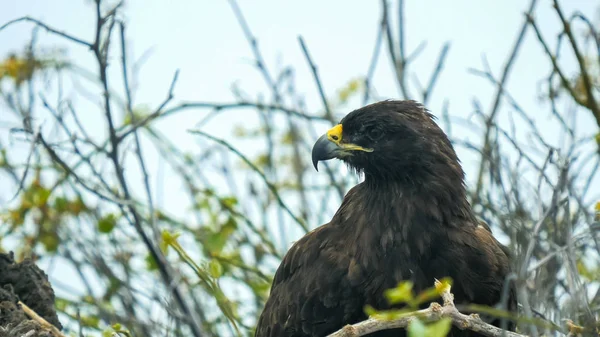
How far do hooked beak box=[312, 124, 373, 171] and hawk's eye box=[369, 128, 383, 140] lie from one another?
0.30ft

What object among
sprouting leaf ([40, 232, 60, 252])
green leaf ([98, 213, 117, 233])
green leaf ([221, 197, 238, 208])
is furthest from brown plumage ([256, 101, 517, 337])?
sprouting leaf ([40, 232, 60, 252])

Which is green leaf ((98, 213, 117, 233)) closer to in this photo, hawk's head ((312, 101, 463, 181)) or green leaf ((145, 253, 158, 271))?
green leaf ((145, 253, 158, 271))

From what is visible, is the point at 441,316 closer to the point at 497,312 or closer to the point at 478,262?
the point at 497,312

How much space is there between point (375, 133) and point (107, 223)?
2.22 meters

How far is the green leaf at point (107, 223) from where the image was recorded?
6.60 m

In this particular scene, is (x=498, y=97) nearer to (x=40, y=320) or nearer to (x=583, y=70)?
(x=583, y=70)

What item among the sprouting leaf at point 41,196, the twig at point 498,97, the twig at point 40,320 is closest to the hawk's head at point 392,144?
the twig at point 498,97

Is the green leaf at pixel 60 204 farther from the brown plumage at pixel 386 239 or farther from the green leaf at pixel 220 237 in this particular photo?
the brown plumage at pixel 386 239

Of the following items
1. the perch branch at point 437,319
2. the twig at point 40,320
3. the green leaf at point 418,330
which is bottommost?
the green leaf at point 418,330

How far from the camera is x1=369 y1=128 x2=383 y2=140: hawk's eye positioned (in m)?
5.27

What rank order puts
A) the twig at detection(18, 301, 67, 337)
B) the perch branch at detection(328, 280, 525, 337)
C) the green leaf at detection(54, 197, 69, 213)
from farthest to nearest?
1. the green leaf at detection(54, 197, 69, 213)
2. the twig at detection(18, 301, 67, 337)
3. the perch branch at detection(328, 280, 525, 337)

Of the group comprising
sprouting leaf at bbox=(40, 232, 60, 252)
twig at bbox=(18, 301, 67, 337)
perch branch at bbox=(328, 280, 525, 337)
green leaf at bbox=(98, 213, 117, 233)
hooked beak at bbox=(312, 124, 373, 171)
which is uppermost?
sprouting leaf at bbox=(40, 232, 60, 252)

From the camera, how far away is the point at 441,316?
3.44 meters

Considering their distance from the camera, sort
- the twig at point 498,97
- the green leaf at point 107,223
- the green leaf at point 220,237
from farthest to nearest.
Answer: the green leaf at point 107,223 < the green leaf at point 220,237 < the twig at point 498,97
